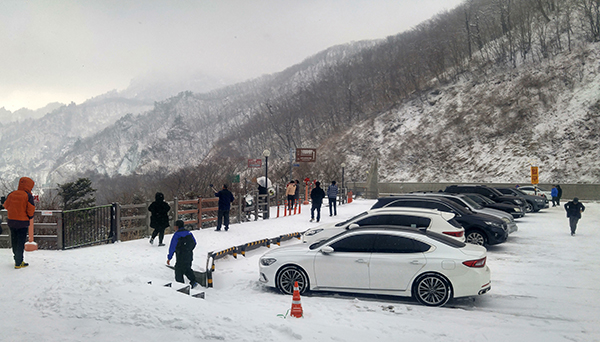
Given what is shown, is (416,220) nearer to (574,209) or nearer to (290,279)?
(290,279)

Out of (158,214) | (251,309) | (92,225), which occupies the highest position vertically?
(158,214)

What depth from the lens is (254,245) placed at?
12.8m

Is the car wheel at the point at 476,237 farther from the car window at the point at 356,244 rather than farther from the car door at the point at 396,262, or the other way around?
the car window at the point at 356,244

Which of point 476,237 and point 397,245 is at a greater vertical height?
point 397,245

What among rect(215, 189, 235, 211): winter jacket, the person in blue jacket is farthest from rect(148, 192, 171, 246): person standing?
the person in blue jacket

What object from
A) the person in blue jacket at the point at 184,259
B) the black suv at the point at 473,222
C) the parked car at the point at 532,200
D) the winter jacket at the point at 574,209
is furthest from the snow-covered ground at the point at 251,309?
the parked car at the point at 532,200

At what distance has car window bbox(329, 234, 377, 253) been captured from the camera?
7453 mm

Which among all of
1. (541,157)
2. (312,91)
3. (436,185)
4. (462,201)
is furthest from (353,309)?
(312,91)

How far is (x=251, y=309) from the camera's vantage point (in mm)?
6426

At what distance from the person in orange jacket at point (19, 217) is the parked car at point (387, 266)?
4.86 m

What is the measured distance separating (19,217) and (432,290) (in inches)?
323

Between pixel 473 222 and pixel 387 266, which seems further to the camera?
pixel 473 222

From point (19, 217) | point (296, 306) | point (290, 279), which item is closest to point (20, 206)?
point (19, 217)

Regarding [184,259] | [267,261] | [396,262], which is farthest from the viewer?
[184,259]
